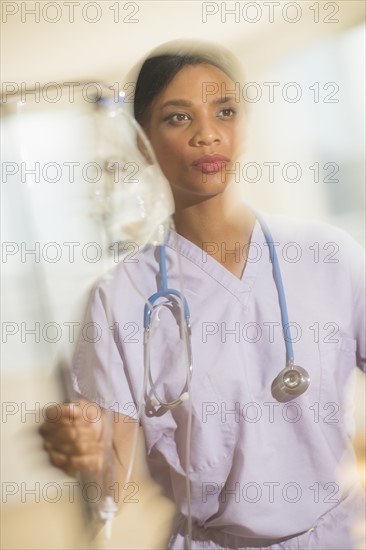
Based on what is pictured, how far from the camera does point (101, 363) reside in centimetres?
98

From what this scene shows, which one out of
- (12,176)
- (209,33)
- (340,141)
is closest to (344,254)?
(340,141)

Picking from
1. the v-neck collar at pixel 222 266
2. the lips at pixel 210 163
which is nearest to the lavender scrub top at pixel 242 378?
the v-neck collar at pixel 222 266

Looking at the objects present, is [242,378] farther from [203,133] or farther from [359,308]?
[203,133]

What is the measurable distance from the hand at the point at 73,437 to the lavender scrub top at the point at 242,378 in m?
0.03

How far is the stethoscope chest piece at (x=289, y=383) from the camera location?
98 centimetres

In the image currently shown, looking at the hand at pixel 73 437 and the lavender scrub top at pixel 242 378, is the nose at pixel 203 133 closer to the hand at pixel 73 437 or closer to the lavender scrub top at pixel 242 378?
the lavender scrub top at pixel 242 378

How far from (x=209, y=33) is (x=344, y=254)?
401mm

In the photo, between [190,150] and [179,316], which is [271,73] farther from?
[179,316]

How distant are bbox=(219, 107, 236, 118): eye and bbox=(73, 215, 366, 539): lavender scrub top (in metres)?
0.18

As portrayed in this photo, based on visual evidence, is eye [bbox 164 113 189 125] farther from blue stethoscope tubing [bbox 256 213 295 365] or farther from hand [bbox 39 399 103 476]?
hand [bbox 39 399 103 476]

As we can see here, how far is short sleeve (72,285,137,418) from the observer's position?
0.98 metres

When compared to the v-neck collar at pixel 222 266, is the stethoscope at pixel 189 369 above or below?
below

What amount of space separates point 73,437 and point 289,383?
33 centimetres

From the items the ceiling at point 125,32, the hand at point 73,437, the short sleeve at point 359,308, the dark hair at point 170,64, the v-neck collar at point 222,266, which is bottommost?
the hand at point 73,437
